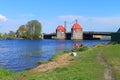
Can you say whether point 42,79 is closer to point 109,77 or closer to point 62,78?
point 62,78

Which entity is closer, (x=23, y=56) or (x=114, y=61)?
(x=114, y=61)

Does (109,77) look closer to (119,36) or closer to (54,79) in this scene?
(54,79)

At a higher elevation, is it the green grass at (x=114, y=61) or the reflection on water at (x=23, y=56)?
the green grass at (x=114, y=61)

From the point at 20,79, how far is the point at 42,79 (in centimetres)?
329

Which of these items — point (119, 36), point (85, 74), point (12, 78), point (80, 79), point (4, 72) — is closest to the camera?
point (80, 79)

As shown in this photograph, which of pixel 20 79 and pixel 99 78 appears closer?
pixel 99 78

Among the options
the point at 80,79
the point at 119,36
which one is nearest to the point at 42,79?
the point at 80,79

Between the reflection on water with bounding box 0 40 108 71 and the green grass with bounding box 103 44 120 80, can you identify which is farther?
the reflection on water with bounding box 0 40 108 71

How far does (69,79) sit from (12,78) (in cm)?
577

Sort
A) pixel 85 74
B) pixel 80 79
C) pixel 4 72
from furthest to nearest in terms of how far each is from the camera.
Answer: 1. pixel 4 72
2. pixel 85 74
3. pixel 80 79

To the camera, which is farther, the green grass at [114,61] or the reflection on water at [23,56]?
the reflection on water at [23,56]

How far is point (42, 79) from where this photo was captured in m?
21.6

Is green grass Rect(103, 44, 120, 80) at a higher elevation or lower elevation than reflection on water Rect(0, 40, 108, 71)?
higher

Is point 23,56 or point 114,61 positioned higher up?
point 114,61
